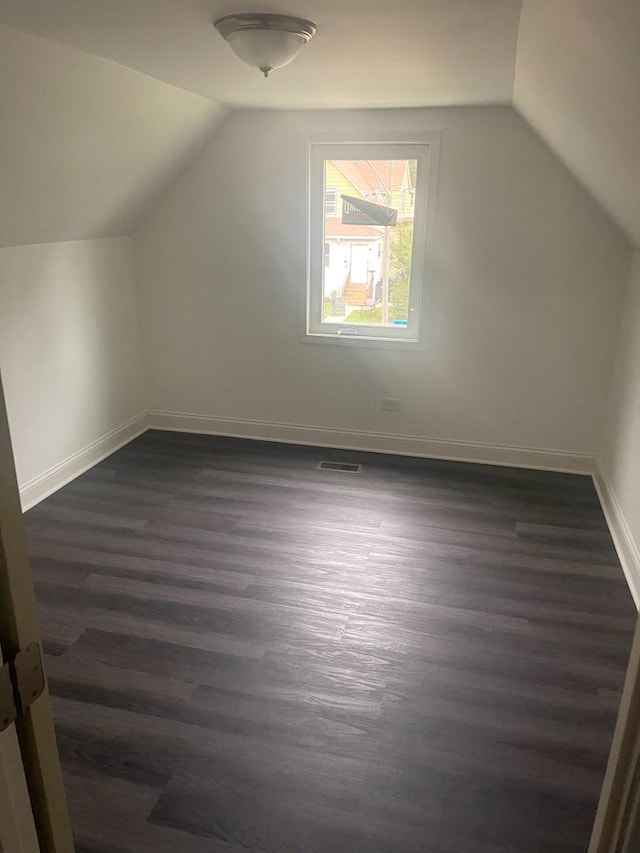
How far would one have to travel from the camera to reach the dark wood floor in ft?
5.77

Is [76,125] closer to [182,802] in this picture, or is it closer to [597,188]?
[597,188]

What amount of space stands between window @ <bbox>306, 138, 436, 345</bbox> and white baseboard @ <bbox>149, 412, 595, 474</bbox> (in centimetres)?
67

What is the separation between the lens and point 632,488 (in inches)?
119

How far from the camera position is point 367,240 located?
4004 millimetres

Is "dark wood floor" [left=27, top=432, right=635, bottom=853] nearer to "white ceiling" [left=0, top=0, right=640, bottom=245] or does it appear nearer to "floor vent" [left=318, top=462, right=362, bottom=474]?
"floor vent" [left=318, top=462, right=362, bottom=474]

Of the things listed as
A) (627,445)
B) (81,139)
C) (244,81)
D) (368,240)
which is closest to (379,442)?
(368,240)

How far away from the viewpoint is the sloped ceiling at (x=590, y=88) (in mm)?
1443

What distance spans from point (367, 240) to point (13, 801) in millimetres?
3637

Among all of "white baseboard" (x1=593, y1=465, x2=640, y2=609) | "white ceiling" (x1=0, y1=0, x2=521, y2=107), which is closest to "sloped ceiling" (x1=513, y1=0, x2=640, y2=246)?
"white ceiling" (x1=0, y1=0, x2=521, y2=107)

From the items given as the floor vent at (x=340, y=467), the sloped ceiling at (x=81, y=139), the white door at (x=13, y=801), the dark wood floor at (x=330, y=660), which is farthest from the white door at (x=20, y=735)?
the floor vent at (x=340, y=467)

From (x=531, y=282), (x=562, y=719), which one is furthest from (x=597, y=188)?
(x=562, y=719)

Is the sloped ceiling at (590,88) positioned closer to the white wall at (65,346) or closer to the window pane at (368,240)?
the window pane at (368,240)

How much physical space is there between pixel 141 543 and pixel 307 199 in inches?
90.7

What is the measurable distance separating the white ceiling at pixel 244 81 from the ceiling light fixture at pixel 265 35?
2.6 inches
